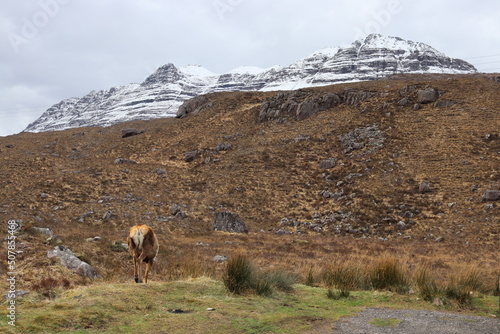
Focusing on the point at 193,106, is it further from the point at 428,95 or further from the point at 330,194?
the point at 330,194

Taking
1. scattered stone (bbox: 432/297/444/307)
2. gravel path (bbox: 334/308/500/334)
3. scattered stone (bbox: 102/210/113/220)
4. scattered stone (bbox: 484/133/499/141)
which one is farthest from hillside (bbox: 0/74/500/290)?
scattered stone (bbox: 432/297/444/307)

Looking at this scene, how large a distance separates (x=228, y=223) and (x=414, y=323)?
965 inches

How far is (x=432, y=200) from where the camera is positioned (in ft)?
103

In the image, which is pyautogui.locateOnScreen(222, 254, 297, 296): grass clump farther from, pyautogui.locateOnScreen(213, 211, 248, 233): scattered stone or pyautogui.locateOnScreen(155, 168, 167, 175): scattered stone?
pyautogui.locateOnScreen(155, 168, 167, 175): scattered stone

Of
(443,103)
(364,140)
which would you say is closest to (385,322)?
(364,140)

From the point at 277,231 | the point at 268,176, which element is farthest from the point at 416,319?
the point at 268,176

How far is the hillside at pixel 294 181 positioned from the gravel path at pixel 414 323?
687 centimetres

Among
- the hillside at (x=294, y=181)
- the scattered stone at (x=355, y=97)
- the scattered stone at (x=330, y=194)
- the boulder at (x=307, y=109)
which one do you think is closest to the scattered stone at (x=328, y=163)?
the hillside at (x=294, y=181)

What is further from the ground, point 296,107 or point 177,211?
point 296,107

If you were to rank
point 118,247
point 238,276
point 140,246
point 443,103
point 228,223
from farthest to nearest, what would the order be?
point 443,103 → point 228,223 → point 118,247 → point 140,246 → point 238,276

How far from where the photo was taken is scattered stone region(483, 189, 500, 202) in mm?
28406

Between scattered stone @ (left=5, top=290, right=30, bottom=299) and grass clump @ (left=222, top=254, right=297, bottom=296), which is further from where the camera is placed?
grass clump @ (left=222, top=254, right=297, bottom=296)

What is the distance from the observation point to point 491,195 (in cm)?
2859

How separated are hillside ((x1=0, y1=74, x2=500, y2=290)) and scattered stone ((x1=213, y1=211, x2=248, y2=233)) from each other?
2.87 ft
